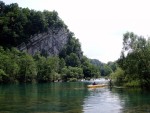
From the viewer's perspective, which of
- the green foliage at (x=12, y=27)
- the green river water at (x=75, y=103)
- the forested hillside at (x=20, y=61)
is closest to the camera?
the green river water at (x=75, y=103)

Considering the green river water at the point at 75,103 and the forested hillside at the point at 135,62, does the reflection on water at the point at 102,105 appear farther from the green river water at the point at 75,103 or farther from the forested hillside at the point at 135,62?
the forested hillside at the point at 135,62

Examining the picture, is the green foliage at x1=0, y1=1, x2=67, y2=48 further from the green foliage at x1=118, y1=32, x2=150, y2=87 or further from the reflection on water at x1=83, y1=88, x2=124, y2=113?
the reflection on water at x1=83, y1=88, x2=124, y2=113

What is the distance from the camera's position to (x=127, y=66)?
7831 cm

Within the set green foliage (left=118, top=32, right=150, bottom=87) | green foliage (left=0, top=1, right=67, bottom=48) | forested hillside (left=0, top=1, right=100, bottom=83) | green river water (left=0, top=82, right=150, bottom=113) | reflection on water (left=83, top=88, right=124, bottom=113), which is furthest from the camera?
green foliage (left=0, top=1, right=67, bottom=48)

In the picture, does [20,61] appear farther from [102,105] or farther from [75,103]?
[102,105]

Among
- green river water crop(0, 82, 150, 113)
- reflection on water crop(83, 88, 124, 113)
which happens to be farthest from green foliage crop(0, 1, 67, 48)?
reflection on water crop(83, 88, 124, 113)

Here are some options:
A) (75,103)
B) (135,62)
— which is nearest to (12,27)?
(135,62)

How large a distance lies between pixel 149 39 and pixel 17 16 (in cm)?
13161

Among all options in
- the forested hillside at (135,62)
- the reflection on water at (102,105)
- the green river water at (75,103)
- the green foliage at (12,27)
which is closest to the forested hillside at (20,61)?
the green foliage at (12,27)

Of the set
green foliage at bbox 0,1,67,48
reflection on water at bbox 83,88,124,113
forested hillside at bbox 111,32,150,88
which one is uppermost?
green foliage at bbox 0,1,67,48

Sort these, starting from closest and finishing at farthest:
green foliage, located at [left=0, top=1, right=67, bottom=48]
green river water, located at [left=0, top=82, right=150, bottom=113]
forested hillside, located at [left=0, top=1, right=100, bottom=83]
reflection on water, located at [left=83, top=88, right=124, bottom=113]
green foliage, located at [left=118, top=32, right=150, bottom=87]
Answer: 1. green river water, located at [left=0, top=82, right=150, bottom=113]
2. reflection on water, located at [left=83, top=88, right=124, bottom=113]
3. green foliage, located at [left=118, top=32, right=150, bottom=87]
4. forested hillside, located at [left=0, top=1, right=100, bottom=83]
5. green foliage, located at [left=0, top=1, right=67, bottom=48]

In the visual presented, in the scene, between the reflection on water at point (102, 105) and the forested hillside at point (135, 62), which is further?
the forested hillside at point (135, 62)

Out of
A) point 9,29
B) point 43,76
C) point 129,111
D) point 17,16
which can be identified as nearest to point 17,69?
point 43,76

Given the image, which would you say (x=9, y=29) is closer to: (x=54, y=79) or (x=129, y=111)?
(x=54, y=79)
